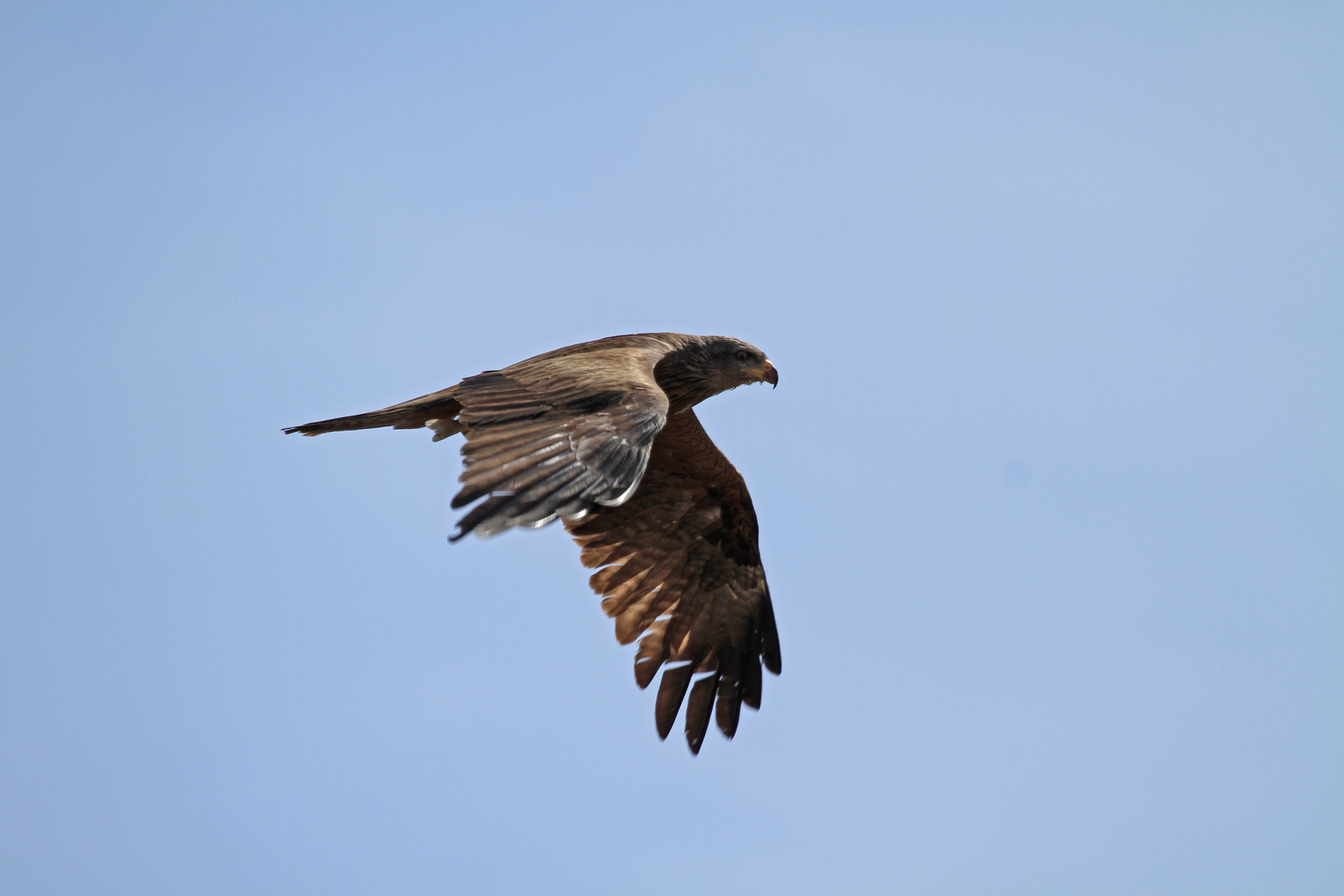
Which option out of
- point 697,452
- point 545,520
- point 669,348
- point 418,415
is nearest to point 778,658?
point 697,452

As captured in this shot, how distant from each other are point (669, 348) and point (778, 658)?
8.66ft

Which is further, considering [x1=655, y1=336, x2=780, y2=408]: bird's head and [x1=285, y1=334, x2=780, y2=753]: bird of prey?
[x1=655, y1=336, x2=780, y2=408]: bird's head

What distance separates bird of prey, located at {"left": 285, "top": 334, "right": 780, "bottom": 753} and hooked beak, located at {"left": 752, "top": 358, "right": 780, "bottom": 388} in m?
0.01

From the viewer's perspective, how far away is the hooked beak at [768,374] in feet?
34.1

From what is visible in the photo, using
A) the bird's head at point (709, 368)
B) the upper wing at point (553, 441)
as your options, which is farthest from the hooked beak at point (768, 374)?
the upper wing at point (553, 441)

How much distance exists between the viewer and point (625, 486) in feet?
21.7

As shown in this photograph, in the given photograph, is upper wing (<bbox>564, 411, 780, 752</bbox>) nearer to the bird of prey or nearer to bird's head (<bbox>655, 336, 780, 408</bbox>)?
the bird of prey

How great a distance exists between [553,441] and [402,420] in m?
2.44

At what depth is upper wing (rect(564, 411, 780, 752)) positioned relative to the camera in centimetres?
978

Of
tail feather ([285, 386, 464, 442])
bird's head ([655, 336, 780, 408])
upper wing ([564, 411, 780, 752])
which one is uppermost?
bird's head ([655, 336, 780, 408])

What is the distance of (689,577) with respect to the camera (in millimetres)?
10344

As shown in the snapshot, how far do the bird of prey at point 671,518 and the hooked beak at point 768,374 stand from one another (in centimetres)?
1

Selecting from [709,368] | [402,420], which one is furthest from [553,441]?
[709,368]

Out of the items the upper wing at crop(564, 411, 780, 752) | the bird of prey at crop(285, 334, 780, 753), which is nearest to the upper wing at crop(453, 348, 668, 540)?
the bird of prey at crop(285, 334, 780, 753)
